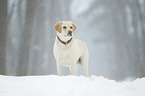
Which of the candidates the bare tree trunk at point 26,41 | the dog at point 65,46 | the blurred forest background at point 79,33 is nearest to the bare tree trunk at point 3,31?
the blurred forest background at point 79,33

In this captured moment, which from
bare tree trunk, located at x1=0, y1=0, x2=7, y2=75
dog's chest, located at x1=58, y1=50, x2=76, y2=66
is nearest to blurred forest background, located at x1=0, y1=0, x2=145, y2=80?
bare tree trunk, located at x1=0, y1=0, x2=7, y2=75

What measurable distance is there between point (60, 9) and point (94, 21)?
4050 millimetres

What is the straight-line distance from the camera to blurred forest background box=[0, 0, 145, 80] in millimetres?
5000

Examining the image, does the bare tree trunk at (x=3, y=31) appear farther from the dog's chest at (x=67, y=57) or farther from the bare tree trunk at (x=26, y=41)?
the dog's chest at (x=67, y=57)

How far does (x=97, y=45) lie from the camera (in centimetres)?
1263

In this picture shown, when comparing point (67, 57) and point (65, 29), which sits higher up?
point (65, 29)

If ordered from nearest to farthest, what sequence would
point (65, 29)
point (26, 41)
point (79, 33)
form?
point (65, 29) → point (26, 41) → point (79, 33)

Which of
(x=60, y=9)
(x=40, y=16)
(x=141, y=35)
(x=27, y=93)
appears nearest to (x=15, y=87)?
(x=27, y=93)

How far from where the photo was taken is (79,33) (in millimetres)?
10344

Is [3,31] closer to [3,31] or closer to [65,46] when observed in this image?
[3,31]

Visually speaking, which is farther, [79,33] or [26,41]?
[79,33]

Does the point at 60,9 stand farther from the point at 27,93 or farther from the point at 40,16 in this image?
the point at 27,93

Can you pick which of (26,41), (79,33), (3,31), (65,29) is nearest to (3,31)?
(3,31)

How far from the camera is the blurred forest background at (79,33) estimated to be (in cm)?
500
